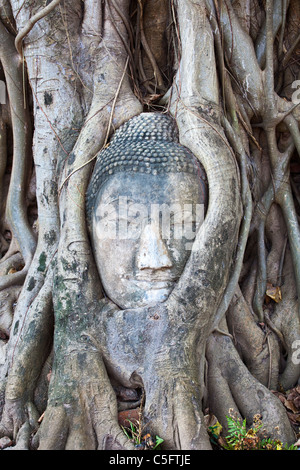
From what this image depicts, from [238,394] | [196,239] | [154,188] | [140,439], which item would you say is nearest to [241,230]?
[196,239]


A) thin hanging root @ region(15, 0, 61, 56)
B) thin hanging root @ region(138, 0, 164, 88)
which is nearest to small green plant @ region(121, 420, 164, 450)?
thin hanging root @ region(138, 0, 164, 88)

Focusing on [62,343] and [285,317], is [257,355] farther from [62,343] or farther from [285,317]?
[62,343]

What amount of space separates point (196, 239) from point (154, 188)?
1.12 ft

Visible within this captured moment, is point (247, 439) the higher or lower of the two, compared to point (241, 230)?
lower

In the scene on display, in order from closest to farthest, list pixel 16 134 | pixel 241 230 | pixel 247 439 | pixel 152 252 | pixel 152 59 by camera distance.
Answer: pixel 247 439 < pixel 152 252 < pixel 241 230 < pixel 152 59 < pixel 16 134

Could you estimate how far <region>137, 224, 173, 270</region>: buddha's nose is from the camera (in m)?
2.36

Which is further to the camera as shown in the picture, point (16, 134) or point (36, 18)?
point (16, 134)

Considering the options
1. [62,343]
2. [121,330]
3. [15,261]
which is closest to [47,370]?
[62,343]

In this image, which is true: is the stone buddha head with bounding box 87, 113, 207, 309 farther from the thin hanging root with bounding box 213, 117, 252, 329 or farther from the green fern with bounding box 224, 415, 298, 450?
the green fern with bounding box 224, 415, 298, 450

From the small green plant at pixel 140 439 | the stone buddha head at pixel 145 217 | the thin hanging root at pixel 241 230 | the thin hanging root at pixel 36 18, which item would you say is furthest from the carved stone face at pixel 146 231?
the thin hanging root at pixel 36 18

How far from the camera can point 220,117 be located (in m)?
2.72

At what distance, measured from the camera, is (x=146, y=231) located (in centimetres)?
240

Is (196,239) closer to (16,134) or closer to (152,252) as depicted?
(152,252)

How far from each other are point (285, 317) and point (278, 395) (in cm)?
46
